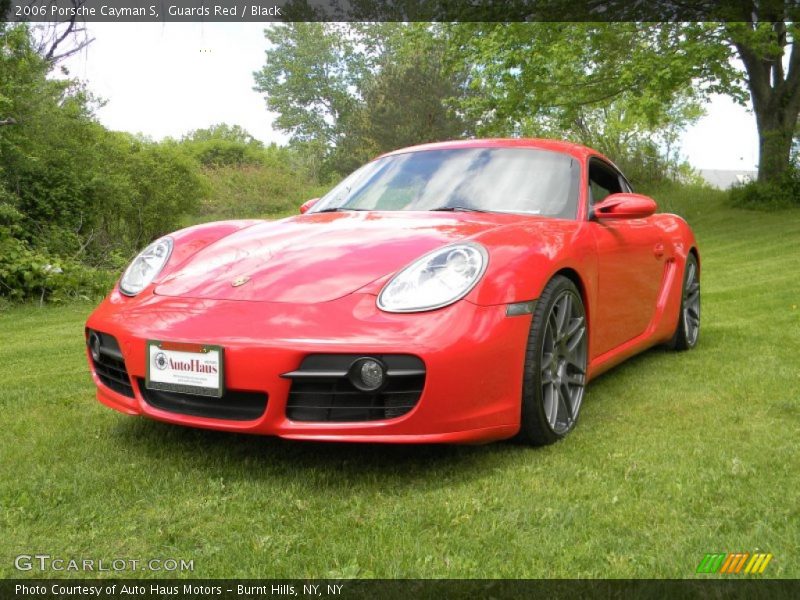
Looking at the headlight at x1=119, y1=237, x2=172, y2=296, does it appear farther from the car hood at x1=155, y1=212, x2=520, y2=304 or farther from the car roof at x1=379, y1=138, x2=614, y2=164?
the car roof at x1=379, y1=138, x2=614, y2=164

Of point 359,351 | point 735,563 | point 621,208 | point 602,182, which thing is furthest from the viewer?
point 602,182

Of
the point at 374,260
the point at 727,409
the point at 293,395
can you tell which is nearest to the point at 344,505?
the point at 293,395

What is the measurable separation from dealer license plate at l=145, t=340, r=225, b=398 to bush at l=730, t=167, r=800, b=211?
1824 cm

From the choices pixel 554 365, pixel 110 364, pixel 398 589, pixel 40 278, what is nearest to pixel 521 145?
pixel 554 365

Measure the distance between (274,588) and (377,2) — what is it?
27.7 meters

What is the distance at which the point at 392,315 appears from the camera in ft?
9.21

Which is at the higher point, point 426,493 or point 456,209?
point 456,209

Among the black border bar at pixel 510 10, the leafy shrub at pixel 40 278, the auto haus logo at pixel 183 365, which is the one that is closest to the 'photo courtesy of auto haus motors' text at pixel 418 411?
the auto haus logo at pixel 183 365

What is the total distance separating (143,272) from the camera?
357 centimetres

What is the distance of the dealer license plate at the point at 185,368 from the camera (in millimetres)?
2766

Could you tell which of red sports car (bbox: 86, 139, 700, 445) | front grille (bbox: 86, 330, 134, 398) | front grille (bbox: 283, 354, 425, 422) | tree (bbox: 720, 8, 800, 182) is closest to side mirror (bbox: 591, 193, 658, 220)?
red sports car (bbox: 86, 139, 700, 445)

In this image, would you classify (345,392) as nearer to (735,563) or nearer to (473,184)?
(735,563)

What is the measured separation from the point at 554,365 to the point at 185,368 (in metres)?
1.50

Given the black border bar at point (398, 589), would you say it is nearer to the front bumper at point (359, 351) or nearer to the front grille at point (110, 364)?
the front bumper at point (359, 351)
